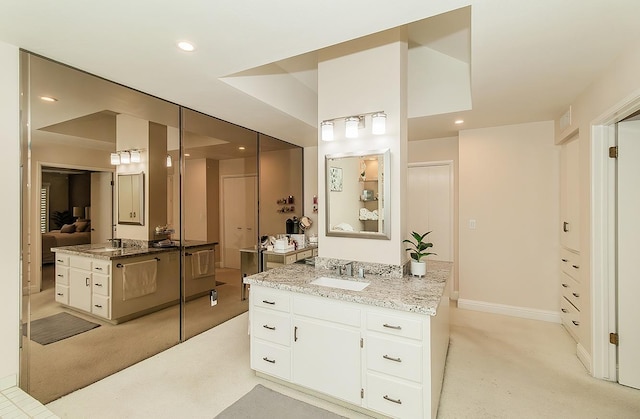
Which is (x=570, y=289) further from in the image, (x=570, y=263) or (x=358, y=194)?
(x=358, y=194)

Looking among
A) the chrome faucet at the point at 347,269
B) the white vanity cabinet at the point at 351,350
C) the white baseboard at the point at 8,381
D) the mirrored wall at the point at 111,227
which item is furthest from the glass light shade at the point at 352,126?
the white baseboard at the point at 8,381

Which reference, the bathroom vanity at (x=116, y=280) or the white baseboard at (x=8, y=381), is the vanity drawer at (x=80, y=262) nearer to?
the bathroom vanity at (x=116, y=280)

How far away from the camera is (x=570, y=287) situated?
10.5ft

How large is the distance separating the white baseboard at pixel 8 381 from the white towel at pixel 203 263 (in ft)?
5.07

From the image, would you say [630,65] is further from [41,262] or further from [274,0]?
[41,262]

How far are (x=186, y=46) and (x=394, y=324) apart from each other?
2.26 m

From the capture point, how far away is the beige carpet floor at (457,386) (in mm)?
2064

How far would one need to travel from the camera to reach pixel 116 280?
2.65 m

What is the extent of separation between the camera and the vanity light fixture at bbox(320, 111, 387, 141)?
2488 mm

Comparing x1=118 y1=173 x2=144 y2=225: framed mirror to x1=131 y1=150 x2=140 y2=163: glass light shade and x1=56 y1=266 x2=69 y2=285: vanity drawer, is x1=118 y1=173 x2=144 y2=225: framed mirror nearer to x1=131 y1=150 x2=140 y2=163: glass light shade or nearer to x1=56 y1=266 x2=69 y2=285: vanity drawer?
x1=131 y1=150 x2=140 y2=163: glass light shade

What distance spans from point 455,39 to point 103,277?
3996mm

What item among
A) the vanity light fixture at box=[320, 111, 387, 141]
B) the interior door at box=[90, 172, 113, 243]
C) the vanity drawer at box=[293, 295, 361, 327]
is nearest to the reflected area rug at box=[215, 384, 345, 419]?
the vanity drawer at box=[293, 295, 361, 327]

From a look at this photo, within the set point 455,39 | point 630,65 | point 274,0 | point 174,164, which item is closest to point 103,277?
point 174,164

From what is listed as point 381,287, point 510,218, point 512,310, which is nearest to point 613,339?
point 512,310
